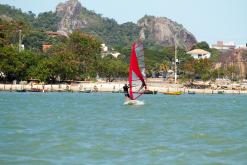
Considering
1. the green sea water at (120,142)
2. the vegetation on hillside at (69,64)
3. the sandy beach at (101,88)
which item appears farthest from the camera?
the vegetation on hillside at (69,64)

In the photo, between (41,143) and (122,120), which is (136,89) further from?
(41,143)

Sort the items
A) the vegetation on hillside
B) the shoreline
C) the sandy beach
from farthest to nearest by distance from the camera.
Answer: the vegetation on hillside
the sandy beach
the shoreline

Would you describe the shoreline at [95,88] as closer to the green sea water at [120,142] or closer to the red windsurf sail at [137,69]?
the red windsurf sail at [137,69]

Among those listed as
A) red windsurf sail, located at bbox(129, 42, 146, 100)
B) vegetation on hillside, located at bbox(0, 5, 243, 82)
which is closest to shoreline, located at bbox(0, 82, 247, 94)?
vegetation on hillside, located at bbox(0, 5, 243, 82)

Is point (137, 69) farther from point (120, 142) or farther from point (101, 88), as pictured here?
point (101, 88)

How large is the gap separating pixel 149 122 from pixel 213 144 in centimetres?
1411

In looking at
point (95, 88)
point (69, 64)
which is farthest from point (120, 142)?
point (69, 64)

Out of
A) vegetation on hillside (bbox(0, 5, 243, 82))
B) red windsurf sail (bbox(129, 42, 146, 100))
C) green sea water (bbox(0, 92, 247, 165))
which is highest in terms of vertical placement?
vegetation on hillside (bbox(0, 5, 243, 82))

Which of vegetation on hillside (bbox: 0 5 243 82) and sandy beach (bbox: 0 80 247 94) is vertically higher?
vegetation on hillside (bbox: 0 5 243 82)

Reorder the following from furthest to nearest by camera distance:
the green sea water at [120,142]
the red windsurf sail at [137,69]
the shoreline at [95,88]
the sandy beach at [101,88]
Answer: the sandy beach at [101,88] → the shoreline at [95,88] → the red windsurf sail at [137,69] → the green sea water at [120,142]

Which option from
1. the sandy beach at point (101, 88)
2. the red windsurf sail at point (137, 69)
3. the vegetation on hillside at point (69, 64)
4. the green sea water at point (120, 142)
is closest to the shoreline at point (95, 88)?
the sandy beach at point (101, 88)

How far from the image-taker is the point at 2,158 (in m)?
25.0

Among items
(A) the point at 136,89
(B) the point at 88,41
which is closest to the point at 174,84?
(B) the point at 88,41

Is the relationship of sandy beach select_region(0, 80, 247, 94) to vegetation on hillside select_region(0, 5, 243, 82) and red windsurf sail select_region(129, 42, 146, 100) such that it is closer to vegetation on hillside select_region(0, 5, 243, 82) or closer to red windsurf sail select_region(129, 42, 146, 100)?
vegetation on hillside select_region(0, 5, 243, 82)
